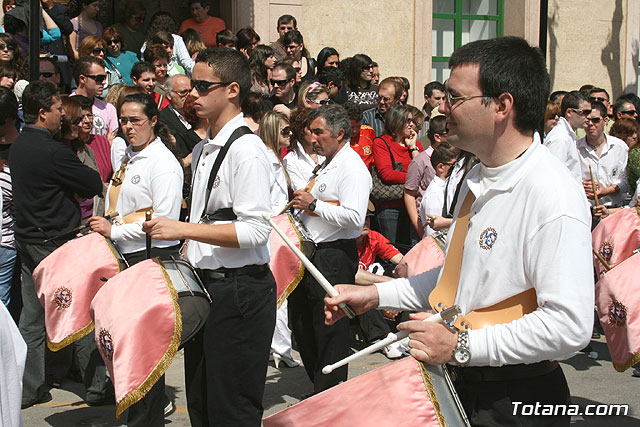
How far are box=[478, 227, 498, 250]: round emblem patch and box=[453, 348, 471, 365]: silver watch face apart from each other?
325mm

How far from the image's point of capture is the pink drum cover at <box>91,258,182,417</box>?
374cm

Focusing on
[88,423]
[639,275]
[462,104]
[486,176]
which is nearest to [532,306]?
[486,176]

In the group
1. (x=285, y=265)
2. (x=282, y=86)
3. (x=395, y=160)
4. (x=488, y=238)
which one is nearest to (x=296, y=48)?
(x=282, y=86)

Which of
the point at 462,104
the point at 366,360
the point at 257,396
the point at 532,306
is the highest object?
the point at 462,104

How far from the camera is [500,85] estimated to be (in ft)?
8.00

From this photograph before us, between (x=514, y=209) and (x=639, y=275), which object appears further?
(x=639, y=275)

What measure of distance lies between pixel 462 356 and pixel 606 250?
3.31m

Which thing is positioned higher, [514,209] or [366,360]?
[514,209]

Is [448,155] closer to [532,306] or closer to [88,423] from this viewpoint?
[88,423]

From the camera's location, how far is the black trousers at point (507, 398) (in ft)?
8.20

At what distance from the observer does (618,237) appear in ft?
17.3

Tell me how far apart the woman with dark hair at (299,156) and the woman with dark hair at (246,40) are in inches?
155

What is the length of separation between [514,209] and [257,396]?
2071 millimetres

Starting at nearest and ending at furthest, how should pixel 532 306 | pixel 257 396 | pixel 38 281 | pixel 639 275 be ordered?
pixel 532 306 → pixel 257 396 → pixel 639 275 → pixel 38 281
